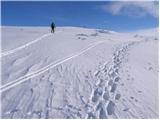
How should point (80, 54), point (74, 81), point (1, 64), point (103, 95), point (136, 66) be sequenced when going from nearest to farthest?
point (103, 95) → point (74, 81) → point (1, 64) → point (136, 66) → point (80, 54)

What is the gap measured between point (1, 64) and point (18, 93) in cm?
453

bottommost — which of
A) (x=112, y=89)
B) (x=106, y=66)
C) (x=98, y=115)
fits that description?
(x=98, y=115)

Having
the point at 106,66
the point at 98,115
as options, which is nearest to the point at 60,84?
the point at 98,115

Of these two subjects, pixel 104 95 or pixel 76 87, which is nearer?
pixel 104 95

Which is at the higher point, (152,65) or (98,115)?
(152,65)

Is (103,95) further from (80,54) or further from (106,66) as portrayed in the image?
(80,54)

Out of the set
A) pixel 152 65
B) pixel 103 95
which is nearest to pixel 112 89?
pixel 103 95

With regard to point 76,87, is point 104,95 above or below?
below

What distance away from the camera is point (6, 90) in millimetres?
10156

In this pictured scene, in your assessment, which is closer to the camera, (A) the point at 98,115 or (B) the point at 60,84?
(A) the point at 98,115

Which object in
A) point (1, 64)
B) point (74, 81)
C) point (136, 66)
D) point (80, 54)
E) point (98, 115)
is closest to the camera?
point (98, 115)

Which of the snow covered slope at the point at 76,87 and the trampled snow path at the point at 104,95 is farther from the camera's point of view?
the snow covered slope at the point at 76,87

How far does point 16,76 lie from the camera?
11.8 metres

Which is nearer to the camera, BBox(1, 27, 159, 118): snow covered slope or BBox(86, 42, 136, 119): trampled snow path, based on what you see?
BBox(86, 42, 136, 119): trampled snow path
